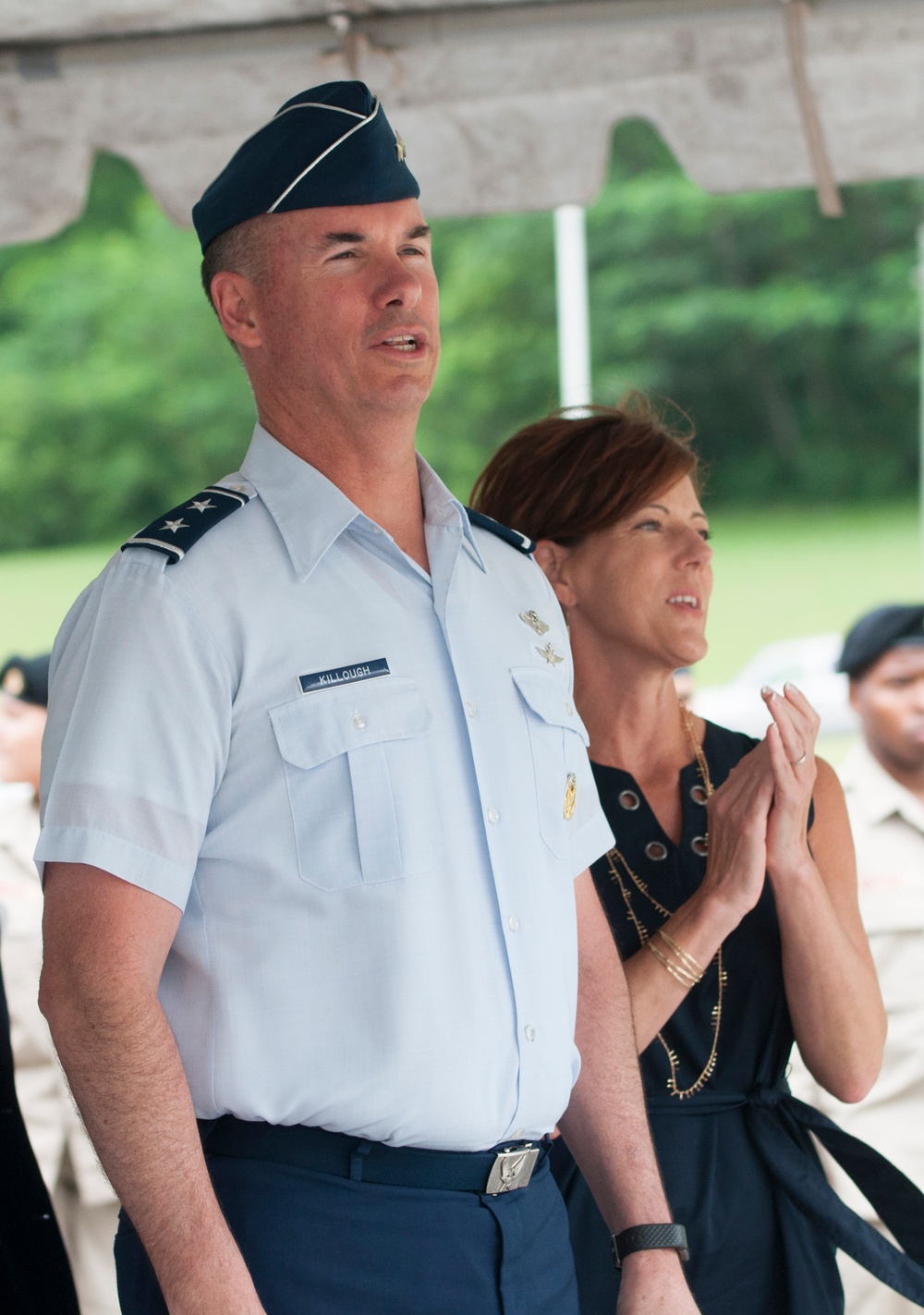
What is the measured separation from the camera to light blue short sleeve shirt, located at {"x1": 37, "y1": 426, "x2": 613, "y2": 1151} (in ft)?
4.49

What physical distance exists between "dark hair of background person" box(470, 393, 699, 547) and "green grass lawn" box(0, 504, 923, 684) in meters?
21.7

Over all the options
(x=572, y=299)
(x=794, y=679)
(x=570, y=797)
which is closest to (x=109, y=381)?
(x=572, y=299)

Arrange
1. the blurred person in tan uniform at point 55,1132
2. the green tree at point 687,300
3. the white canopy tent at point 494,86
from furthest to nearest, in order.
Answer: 1. the green tree at point 687,300
2. the blurred person in tan uniform at point 55,1132
3. the white canopy tent at point 494,86

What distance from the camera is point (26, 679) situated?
15.2ft

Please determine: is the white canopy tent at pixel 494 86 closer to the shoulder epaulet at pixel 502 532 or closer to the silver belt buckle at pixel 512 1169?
the shoulder epaulet at pixel 502 532

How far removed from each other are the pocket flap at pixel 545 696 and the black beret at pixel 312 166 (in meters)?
0.56

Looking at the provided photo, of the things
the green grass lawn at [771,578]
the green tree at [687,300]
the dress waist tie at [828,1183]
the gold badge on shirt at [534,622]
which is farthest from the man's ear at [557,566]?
the green tree at [687,300]

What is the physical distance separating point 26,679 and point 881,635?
2734 millimetres

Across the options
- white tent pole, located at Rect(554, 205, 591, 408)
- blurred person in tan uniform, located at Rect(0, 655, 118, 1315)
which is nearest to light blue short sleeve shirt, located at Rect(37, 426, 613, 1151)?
blurred person in tan uniform, located at Rect(0, 655, 118, 1315)

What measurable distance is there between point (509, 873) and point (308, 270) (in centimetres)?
69

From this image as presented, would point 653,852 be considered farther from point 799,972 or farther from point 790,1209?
point 790,1209

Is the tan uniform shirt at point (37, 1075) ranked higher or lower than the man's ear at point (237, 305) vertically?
lower

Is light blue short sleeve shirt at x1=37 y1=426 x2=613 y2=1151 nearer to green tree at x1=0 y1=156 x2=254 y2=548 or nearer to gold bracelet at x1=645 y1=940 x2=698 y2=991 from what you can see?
gold bracelet at x1=645 y1=940 x2=698 y2=991

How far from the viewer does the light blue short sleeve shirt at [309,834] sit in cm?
137
